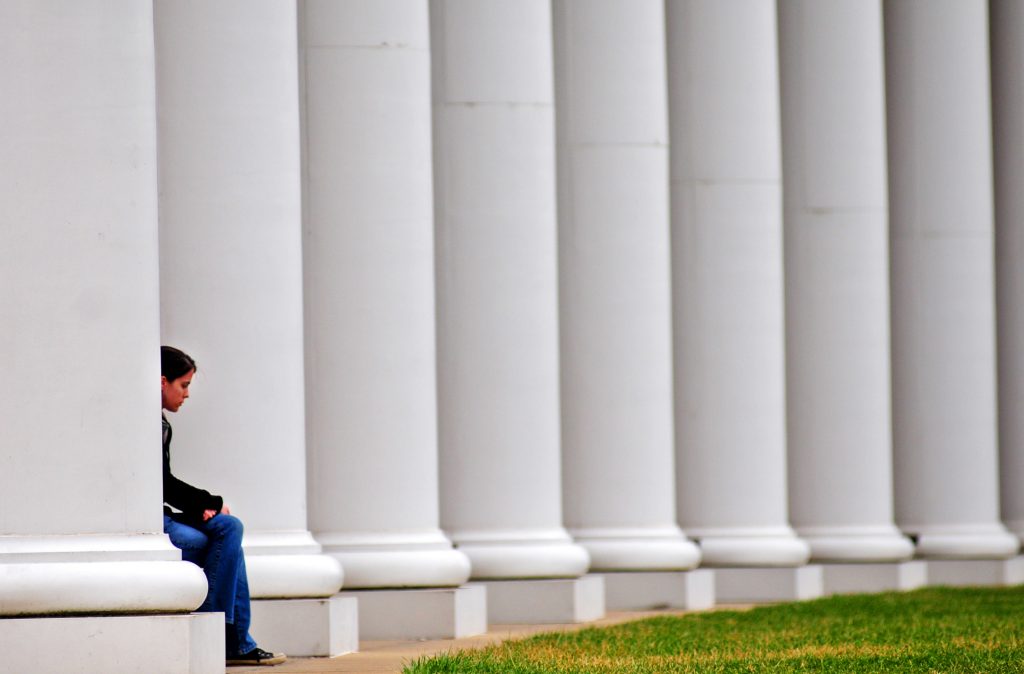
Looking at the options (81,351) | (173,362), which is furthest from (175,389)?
(81,351)

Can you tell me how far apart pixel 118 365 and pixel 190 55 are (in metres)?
16.2

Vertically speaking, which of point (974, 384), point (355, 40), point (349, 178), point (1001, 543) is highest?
point (355, 40)

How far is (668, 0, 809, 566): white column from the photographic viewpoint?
3789 inches

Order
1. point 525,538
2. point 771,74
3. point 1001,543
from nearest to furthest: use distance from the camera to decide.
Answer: point 525,538 → point 771,74 → point 1001,543

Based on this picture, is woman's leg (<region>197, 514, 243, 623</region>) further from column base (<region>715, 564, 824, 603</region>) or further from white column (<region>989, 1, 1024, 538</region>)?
white column (<region>989, 1, 1024, 538</region>)

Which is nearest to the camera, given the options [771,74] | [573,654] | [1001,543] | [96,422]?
[96,422]

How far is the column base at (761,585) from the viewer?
9469 cm

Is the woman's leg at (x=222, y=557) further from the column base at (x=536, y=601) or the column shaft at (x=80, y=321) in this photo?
the column base at (x=536, y=601)

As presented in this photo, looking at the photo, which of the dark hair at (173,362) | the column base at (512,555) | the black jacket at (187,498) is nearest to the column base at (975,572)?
the column base at (512,555)

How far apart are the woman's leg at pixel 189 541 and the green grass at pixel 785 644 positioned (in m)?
6.37

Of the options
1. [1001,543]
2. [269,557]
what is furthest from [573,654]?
[1001,543]

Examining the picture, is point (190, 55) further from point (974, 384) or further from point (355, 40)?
point (974, 384)

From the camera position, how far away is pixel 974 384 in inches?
4505

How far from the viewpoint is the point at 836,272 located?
107 meters
